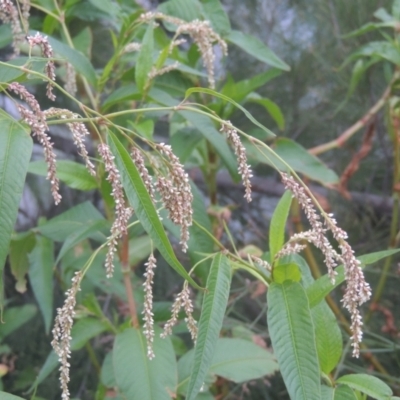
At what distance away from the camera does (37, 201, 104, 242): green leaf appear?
0.77 meters

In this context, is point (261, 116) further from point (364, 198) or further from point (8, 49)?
point (8, 49)

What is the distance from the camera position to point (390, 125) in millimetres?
1061

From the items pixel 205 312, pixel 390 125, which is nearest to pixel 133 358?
pixel 205 312

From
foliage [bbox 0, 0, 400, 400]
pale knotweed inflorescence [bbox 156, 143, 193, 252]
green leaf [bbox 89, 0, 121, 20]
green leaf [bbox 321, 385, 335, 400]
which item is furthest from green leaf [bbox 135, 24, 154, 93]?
green leaf [bbox 321, 385, 335, 400]

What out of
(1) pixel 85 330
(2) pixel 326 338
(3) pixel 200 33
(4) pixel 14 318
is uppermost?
(3) pixel 200 33

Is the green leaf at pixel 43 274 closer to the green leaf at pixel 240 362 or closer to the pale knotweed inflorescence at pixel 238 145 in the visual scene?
the green leaf at pixel 240 362

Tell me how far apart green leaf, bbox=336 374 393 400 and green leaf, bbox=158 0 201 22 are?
1.70 ft

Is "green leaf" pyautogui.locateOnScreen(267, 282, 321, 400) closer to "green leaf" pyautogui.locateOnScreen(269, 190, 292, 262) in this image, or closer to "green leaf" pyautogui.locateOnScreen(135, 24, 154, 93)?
"green leaf" pyautogui.locateOnScreen(269, 190, 292, 262)

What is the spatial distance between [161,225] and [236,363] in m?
0.32

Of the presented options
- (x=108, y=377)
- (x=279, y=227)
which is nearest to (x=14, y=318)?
(x=108, y=377)

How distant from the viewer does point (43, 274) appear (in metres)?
0.82

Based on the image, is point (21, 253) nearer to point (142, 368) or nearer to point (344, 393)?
point (142, 368)

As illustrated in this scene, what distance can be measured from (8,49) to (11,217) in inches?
36.6

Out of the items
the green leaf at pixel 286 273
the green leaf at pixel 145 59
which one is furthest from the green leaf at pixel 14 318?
the green leaf at pixel 286 273
